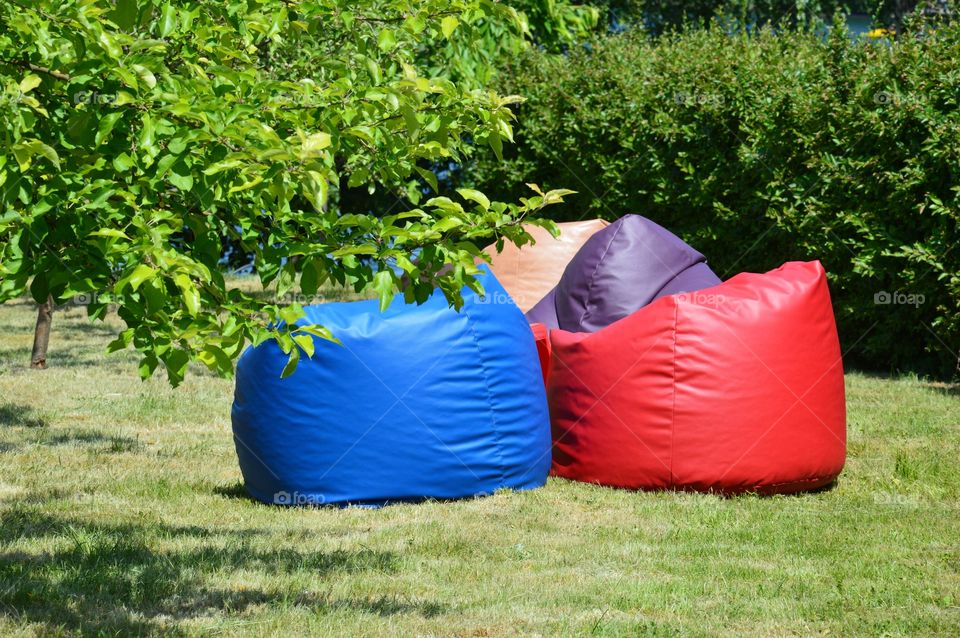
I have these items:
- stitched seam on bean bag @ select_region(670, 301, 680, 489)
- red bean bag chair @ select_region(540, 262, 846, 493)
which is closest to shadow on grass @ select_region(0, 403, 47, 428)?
red bean bag chair @ select_region(540, 262, 846, 493)

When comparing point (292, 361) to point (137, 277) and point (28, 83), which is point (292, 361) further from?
point (28, 83)

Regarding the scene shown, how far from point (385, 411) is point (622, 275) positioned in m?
2.12

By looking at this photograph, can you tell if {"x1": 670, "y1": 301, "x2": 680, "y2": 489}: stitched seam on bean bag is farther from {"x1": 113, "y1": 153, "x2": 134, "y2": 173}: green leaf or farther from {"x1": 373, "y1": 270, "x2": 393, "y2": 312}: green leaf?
{"x1": 113, "y1": 153, "x2": 134, "y2": 173}: green leaf

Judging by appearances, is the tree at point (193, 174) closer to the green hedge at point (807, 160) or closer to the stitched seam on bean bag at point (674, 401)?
the stitched seam on bean bag at point (674, 401)

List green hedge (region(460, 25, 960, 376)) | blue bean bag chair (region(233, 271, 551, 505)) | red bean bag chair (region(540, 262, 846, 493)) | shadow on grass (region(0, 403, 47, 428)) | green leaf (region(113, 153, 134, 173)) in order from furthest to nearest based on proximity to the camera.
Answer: green hedge (region(460, 25, 960, 376)) → shadow on grass (region(0, 403, 47, 428)) → red bean bag chair (region(540, 262, 846, 493)) → blue bean bag chair (region(233, 271, 551, 505)) → green leaf (region(113, 153, 134, 173))

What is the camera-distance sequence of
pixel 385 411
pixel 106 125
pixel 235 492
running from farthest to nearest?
pixel 235 492, pixel 385 411, pixel 106 125

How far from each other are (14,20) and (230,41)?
1.27 metres

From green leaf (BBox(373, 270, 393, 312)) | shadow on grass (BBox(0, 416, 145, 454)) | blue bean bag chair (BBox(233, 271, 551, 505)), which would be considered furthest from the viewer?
shadow on grass (BBox(0, 416, 145, 454))

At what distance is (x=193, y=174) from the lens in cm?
336

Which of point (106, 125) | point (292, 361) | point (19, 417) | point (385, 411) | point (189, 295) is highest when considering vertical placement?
point (106, 125)

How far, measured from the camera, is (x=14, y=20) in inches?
120

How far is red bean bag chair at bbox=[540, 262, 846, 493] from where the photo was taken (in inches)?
241

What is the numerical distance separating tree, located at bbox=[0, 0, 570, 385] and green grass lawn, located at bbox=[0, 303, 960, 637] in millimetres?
1399

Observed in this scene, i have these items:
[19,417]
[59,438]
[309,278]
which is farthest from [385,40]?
[19,417]
